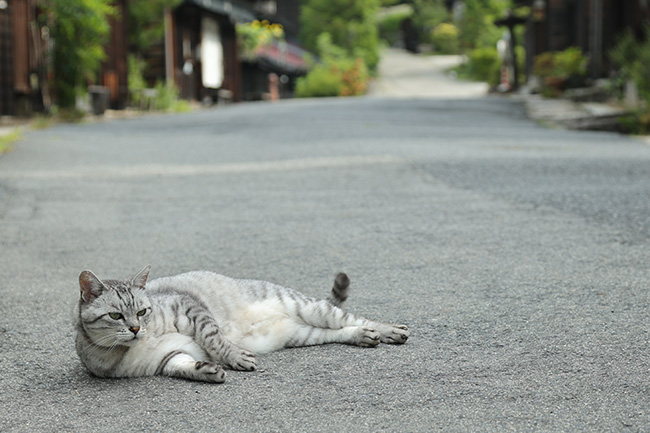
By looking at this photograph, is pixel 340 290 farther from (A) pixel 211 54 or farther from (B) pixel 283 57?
(B) pixel 283 57

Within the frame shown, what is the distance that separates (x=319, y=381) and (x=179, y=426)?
562 millimetres

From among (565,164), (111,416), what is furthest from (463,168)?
(111,416)

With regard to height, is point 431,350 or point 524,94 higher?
point 524,94

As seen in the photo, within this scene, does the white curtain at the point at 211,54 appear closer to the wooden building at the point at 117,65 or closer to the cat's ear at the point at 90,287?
the wooden building at the point at 117,65

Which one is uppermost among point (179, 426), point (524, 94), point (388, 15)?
point (388, 15)

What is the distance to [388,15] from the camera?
5725 cm

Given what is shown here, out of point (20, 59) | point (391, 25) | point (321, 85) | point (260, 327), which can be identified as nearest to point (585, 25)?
point (321, 85)

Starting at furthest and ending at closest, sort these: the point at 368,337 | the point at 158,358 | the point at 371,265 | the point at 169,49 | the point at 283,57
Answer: the point at 283,57 → the point at 169,49 → the point at 371,265 → the point at 368,337 → the point at 158,358

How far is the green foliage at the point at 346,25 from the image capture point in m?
40.5

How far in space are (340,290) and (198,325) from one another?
2.40 feet

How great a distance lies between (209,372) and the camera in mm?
2785

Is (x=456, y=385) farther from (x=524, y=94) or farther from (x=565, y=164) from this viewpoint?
(x=524, y=94)

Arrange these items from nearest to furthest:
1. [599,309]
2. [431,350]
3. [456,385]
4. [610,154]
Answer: [456,385] → [431,350] → [599,309] → [610,154]

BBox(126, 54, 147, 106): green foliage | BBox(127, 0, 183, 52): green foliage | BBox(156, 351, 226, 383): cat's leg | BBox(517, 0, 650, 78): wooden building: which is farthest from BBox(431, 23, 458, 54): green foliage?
BBox(156, 351, 226, 383): cat's leg
